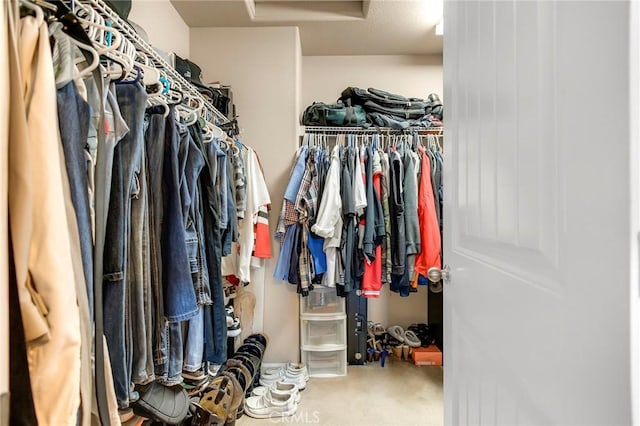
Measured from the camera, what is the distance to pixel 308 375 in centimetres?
236

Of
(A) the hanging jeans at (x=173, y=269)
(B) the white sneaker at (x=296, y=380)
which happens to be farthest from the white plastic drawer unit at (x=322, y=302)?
(A) the hanging jeans at (x=173, y=269)

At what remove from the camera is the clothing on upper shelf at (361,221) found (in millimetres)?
2170

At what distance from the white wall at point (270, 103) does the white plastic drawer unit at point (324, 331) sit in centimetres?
8

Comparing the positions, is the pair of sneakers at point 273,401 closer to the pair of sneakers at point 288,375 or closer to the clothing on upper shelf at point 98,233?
the pair of sneakers at point 288,375

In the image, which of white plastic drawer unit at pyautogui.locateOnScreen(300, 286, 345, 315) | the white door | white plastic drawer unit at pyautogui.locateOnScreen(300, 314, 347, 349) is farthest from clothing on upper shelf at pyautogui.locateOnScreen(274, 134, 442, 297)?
the white door

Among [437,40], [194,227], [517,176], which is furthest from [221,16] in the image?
[517,176]

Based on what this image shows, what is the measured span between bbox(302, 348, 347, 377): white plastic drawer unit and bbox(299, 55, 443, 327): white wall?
592mm

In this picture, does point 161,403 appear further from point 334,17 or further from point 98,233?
point 334,17

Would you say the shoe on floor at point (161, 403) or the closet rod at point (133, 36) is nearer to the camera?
the closet rod at point (133, 36)

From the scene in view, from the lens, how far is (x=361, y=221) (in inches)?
87.7

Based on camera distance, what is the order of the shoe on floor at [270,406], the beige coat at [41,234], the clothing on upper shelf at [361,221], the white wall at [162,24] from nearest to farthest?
the beige coat at [41,234], the white wall at [162,24], the shoe on floor at [270,406], the clothing on upper shelf at [361,221]

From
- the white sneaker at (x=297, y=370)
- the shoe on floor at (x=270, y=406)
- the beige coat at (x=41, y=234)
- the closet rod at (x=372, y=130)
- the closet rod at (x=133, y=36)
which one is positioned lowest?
Result: the shoe on floor at (x=270, y=406)

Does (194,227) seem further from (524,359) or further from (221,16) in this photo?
(221,16)

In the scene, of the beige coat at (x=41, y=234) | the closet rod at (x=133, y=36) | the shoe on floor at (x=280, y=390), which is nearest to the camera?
the beige coat at (x=41, y=234)
